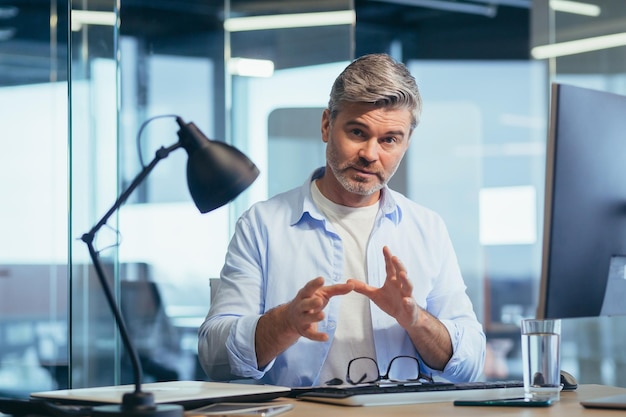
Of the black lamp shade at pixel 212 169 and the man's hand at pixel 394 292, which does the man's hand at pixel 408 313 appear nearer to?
the man's hand at pixel 394 292

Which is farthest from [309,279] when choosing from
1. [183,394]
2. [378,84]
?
[183,394]

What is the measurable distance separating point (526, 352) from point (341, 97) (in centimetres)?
85

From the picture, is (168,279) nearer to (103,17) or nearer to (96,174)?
(96,174)

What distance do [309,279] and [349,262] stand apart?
0.37 feet

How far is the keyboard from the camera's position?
1551 millimetres

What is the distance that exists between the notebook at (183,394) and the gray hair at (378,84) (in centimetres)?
82

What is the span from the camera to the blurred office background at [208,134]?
313 centimetres

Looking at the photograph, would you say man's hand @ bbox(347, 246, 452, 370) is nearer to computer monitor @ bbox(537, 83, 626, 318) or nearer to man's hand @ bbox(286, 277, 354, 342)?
man's hand @ bbox(286, 277, 354, 342)

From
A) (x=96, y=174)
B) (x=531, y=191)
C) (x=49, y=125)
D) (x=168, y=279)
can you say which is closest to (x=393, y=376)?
(x=96, y=174)

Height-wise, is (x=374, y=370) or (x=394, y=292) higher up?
(x=394, y=292)

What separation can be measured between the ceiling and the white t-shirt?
821 mm

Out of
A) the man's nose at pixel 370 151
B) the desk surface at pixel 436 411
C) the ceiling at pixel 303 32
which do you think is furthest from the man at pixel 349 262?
the ceiling at pixel 303 32

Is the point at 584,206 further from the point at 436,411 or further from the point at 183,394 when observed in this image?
the point at 183,394

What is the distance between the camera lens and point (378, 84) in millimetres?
2189
